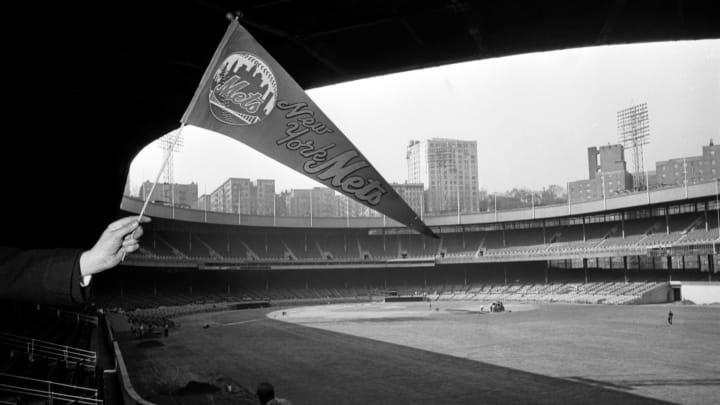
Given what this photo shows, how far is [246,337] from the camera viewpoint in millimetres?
35719

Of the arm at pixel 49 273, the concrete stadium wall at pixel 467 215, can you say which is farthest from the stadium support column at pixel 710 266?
the arm at pixel 49 273

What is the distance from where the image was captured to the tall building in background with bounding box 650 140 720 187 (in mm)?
101500

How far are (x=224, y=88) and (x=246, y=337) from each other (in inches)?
1268

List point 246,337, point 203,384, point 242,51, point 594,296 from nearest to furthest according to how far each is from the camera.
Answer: point 242,51 < point 203,384 < point 246,337 < point 594,296

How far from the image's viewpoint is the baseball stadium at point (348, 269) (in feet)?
19.9

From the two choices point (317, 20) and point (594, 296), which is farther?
point (594, 296)

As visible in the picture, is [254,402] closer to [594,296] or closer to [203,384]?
[203,384]

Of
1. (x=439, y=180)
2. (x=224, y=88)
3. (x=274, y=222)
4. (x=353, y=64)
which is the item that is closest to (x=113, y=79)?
(x=224, y=88)

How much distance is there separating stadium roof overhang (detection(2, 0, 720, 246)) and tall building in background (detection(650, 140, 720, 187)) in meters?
96.9

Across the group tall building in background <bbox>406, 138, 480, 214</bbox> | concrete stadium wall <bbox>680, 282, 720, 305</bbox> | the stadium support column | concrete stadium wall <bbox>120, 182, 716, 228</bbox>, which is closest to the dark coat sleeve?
concrete stadium wall <bbox>120, 182, 716, 228</bbox>

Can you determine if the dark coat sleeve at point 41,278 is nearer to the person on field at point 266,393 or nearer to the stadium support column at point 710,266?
the person on field at point 266,393

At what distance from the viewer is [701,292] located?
55.4m

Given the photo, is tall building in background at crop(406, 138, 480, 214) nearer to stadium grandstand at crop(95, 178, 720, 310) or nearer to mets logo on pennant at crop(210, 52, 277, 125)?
stadium grandstand at crop(95, 178, 720, 310)

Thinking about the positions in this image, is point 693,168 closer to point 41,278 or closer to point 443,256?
point 443,256
